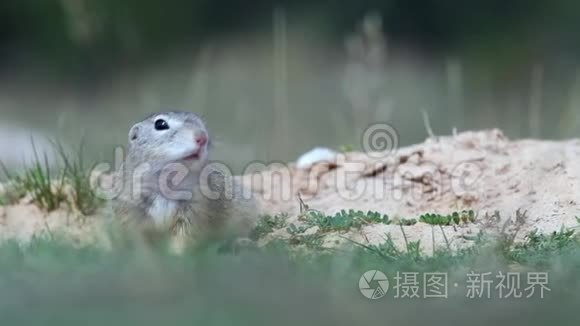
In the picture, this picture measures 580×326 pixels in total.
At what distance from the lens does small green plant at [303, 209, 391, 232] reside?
4.73m

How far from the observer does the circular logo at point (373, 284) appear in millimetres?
3576

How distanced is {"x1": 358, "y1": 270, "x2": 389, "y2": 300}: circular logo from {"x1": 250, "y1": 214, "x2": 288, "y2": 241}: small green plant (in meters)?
1.05

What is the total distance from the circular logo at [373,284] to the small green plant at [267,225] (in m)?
1.05

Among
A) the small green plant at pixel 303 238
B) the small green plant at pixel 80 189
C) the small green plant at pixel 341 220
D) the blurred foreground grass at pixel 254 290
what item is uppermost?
the small green plant at pixel 80 189

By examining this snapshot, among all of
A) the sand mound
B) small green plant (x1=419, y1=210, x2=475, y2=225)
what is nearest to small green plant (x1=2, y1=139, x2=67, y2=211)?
the sand mound

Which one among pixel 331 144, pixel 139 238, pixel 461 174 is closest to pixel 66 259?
pixel 139 238

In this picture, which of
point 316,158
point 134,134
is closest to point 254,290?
point 134,134

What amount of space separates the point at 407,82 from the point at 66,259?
298 inches

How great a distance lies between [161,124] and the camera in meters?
4.95

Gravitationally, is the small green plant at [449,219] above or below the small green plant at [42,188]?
below

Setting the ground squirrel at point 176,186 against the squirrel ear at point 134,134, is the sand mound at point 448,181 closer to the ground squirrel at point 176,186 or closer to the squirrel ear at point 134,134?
the ground squirrel at point 176,186

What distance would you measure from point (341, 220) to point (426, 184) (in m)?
1.19

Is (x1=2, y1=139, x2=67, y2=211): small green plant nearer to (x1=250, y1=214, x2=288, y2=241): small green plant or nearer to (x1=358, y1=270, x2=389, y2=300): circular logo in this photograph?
(x1=250, y1=214, x2=288, y2=241): small green plant

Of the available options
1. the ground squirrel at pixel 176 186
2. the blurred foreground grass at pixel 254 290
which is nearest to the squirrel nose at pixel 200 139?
the ground squirrel at pixel 176 186
